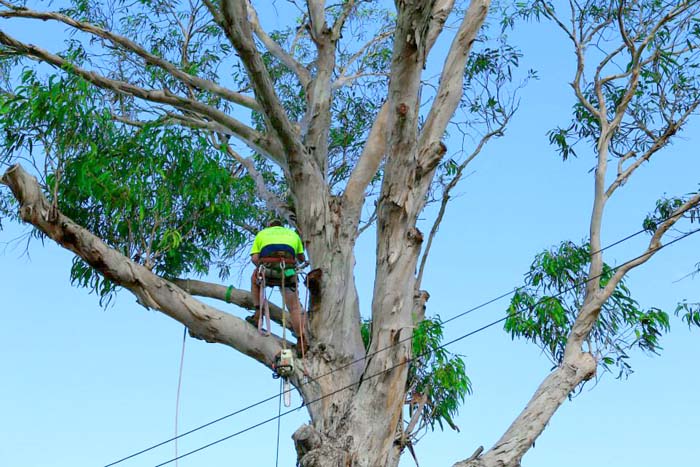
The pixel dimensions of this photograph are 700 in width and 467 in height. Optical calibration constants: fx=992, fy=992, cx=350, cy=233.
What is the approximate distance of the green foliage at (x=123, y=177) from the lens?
294 inches

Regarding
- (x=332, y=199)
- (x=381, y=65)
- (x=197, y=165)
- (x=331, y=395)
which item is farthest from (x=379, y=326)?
(x=381, y=65)

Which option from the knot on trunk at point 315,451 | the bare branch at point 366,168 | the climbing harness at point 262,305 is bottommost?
the knot on trunk at point 315,451

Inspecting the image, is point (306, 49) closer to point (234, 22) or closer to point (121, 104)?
point (121, 104)

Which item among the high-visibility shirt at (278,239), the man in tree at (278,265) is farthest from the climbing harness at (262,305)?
the high-visibility shirt at (278,239)

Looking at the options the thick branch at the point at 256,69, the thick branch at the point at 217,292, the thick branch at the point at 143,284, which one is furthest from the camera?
the thick branch at the point at 217,292

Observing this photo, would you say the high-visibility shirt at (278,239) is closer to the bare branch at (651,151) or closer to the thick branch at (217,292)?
the thick branch at (217,292)

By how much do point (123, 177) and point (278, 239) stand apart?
159 cm

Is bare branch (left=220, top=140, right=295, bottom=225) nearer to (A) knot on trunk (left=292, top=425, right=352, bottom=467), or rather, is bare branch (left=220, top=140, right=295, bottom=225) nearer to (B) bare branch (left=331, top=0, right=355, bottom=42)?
(B) bare branch (left=331, top=0, right=355, bottom=42)

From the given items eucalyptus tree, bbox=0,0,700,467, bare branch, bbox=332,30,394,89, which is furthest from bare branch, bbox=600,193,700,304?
bare branch, bbox=332,30,394,89

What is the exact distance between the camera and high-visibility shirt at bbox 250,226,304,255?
693 centimetres

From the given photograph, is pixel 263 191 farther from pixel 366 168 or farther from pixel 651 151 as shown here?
pixel 651 151

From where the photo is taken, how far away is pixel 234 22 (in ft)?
20.8

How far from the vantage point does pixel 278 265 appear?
691 centimetres

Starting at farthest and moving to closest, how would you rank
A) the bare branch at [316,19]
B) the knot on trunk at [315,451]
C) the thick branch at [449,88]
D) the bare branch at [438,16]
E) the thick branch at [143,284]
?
the bare branch at [316,19]
the bare branch at [438,16]
the thick branch at [143,284]
the thick branch at [449,88]
the knot on trunk at [315,451]
